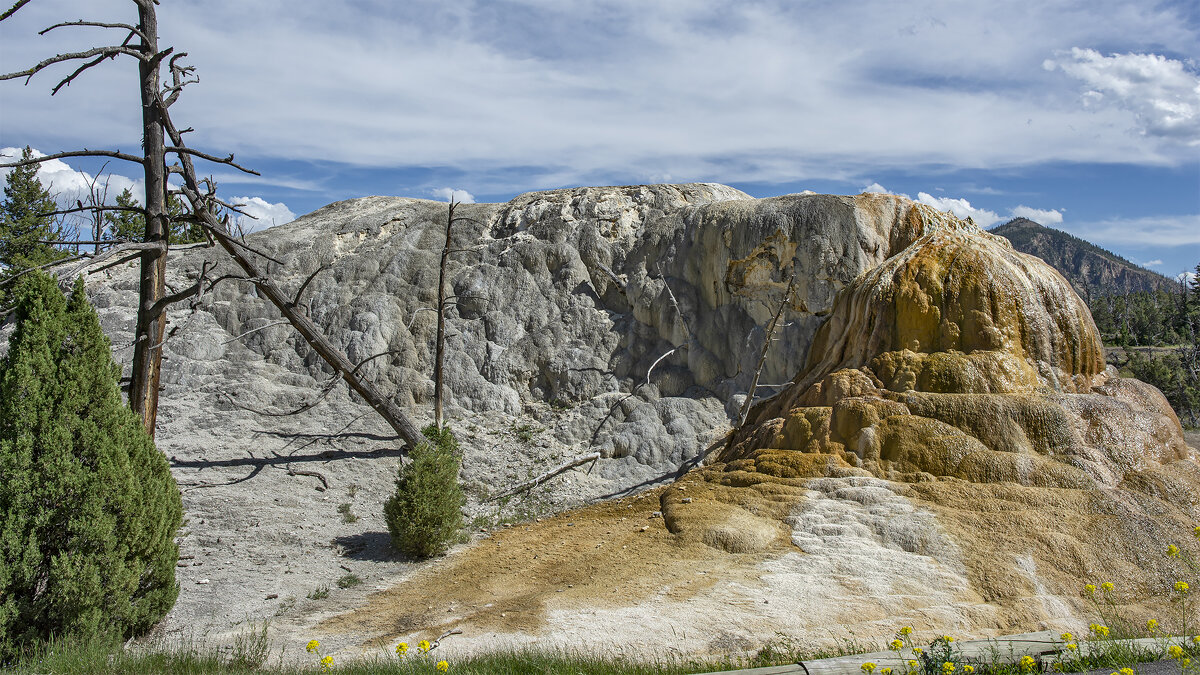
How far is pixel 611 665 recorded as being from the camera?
674cm

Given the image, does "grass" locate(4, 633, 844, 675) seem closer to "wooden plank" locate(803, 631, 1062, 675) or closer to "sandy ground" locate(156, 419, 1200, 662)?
"sandy ground" locate(156, 419, 1200, 662)

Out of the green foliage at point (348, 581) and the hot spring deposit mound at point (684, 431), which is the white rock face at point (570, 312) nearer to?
the hot spring deposit mound at point (684, 431)

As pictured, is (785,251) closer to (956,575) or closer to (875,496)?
(875,496)

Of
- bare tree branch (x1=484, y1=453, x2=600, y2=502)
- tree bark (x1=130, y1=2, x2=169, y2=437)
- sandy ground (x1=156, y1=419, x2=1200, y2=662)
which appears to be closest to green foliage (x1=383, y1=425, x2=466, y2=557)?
sandy ground (x1=156, y1=419, x2=1200, y2=662)

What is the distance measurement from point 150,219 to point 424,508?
5816mm

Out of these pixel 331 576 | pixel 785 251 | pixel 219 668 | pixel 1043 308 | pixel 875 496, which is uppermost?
pixel 785 251

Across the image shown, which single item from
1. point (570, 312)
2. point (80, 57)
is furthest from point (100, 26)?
point (570, 312)

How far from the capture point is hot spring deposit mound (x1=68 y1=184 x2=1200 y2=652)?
9430 millimetres

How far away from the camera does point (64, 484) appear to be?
744cm

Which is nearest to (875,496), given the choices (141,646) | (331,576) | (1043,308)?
(1043,308)

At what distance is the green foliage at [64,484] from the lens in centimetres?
724

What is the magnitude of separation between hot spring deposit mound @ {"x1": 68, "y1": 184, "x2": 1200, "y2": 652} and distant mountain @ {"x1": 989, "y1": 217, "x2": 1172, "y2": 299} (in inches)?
5691

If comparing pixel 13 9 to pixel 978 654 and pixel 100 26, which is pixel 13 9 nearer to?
pixel 100 26

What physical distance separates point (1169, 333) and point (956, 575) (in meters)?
62.0
